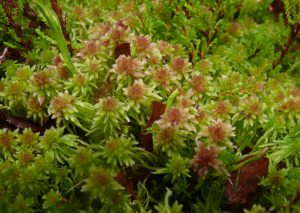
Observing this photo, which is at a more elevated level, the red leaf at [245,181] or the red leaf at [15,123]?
the red leaf at [15,123]

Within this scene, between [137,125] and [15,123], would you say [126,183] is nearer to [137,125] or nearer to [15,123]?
[137,125]

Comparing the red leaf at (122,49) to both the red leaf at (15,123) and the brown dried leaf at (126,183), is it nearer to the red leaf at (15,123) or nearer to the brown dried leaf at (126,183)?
the red leaf at (15,123)

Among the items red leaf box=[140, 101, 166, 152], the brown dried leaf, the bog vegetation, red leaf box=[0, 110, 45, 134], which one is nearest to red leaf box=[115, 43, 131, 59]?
the bog vegetation

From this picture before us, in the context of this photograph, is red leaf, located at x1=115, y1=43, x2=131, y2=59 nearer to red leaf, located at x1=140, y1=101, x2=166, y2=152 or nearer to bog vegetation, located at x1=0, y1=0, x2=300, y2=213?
bog vegetation, located at x1=0, y1=0, x2=300, y2=213

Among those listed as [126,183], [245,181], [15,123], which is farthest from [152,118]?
[15,123]

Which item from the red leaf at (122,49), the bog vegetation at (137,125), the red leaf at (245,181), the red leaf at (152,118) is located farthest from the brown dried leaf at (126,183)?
the red leaf at (122,49)

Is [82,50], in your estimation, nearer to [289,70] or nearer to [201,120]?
[201,120]

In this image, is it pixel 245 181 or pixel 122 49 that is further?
pixel 122 49
